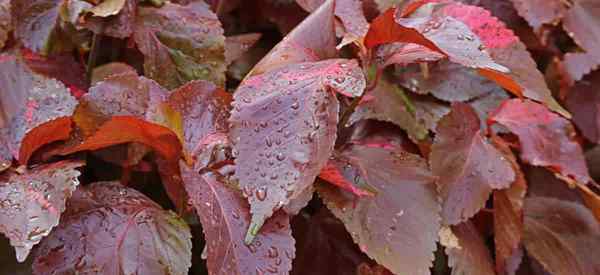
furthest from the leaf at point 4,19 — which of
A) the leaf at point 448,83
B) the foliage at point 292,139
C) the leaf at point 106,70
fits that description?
the leaf at point 448,83

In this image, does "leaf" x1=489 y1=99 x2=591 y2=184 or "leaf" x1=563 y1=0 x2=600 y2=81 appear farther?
"leaf" x1=563 y1=0 x2=600 y2=81

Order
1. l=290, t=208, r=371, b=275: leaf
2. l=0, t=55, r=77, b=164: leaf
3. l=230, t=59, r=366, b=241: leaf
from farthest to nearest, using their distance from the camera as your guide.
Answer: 1. l=290, t=208, r=371, b=275: leaf
2. l=0, t=55, r=77, b=164: leaf
3. l=230, t=59, r=366, b=241: leaf

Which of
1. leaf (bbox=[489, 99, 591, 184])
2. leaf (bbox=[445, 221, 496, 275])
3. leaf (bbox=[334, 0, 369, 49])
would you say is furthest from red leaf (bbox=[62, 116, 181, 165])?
leaf (bbox=[489, 99, 591, 184])

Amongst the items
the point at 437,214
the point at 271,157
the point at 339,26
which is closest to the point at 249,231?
the point at 271,157

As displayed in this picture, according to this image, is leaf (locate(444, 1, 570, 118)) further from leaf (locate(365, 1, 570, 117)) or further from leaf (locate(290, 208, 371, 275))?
leaf (locate(290, 208, 371, 275))

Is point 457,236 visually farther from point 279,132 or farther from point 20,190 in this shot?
point 20,190

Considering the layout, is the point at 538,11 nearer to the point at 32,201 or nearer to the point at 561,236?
the point at 561,236
